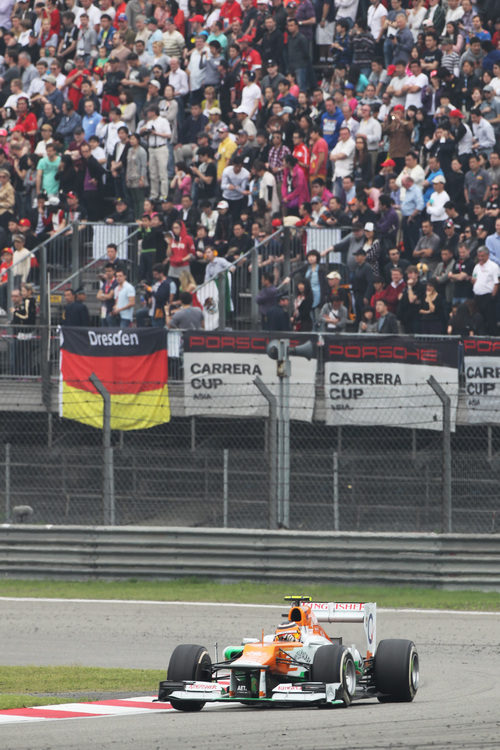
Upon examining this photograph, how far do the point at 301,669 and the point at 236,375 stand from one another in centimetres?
748

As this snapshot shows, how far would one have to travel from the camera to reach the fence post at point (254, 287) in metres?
18.6

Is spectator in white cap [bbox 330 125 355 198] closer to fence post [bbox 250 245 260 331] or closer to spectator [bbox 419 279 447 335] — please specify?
fence post [bbox 250 245 260 331]

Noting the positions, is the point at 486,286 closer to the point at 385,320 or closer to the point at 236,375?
the point at 385,320

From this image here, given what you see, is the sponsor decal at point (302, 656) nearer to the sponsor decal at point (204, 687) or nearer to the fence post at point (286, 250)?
the sponsor decal at point (204, 687)

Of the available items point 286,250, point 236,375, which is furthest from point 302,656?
point 286,250

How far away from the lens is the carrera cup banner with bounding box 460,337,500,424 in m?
14.9

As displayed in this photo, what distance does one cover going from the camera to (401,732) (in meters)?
7.89

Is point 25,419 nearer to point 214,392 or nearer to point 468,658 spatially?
point 214,392

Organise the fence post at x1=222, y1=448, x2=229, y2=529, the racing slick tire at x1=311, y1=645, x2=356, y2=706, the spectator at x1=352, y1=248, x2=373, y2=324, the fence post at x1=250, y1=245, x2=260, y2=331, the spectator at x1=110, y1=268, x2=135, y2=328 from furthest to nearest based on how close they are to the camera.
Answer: the spectator at x1=110, y1=268, x2=135, y2=328 → the fence post at x1=250, y1=245, x2=260, y2=331 → the spectator at x1=352, y1=248, x2=373, y2=324 → the fence post at x1=222, y1=448, x2=229, y2=529 → the racing slick tire at x1=311, y1=645, x2=356, y2=706

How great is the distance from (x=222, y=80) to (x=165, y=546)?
10031 millimetres

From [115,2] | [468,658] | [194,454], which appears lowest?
[468,658]

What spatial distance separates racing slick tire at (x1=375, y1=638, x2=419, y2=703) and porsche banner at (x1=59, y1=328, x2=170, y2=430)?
723 cm

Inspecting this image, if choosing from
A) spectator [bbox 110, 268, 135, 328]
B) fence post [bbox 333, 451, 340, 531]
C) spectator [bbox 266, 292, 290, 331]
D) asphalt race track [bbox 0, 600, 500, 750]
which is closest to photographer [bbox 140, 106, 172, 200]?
spectator [bbox 110, 268, 135, 328]

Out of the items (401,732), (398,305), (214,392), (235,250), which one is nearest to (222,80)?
(235,250)
